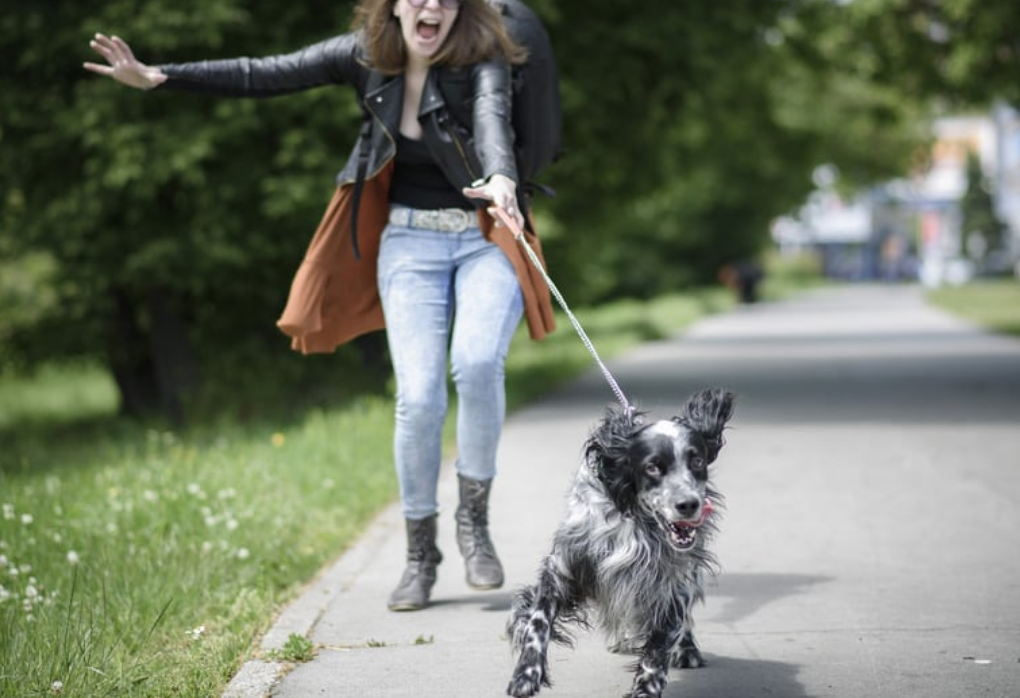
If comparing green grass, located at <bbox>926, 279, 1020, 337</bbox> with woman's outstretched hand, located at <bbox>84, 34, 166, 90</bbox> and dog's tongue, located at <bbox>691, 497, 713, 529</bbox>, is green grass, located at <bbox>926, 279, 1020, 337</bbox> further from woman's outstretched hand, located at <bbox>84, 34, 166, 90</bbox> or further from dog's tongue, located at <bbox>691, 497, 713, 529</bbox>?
dog's tongue, located at <bbox>691, 497, 713, 529</bbox>

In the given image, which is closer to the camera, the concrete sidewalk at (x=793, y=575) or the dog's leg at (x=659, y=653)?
the dog's leg at (x=659, y=653)

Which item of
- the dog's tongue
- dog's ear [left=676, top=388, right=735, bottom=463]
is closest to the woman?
dog's ear [left=676, top=388, right=735, bottom=463]

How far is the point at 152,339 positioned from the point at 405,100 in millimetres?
11663

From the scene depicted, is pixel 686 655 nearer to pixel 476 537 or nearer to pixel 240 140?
pixel 476 537

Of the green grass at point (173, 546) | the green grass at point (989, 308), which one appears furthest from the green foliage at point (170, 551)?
the green grass at point (989, 308)

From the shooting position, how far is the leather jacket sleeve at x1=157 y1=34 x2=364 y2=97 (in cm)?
576

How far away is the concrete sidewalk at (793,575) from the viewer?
185 inches

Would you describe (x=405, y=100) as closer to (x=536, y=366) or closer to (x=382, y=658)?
(x=382, y=658)

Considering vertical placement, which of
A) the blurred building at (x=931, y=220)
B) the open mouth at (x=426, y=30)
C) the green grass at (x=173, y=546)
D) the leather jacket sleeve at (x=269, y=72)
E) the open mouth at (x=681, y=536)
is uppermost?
the open mouth at (x=426, y=30)

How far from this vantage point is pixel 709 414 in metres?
4.29

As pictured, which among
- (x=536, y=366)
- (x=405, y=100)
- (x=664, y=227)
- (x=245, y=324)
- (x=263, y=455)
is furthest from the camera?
(x=664, y=227)

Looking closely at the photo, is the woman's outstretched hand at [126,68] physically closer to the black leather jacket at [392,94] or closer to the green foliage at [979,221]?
the black leather jacket at [392,94]

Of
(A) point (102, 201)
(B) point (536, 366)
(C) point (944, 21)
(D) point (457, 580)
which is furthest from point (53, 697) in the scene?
(C) point (944, 21)

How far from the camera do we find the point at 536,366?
61.5 ft
